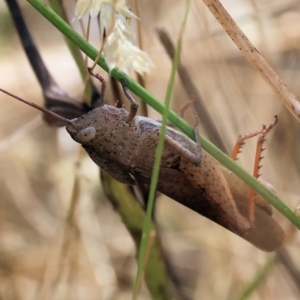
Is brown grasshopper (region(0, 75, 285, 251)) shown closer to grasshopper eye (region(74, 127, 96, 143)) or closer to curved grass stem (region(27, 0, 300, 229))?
grasshopper eye (region(74, 127, 96, 143))

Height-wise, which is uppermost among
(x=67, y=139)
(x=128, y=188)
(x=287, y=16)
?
(x=287, y=16)

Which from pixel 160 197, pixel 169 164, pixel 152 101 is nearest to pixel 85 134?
pixel 169 164

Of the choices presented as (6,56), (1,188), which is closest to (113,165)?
(1,188)

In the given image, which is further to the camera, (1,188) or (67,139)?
(67,139)

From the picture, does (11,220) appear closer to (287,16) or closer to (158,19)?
(158,19)

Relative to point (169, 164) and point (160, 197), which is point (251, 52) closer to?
point (169, 164)

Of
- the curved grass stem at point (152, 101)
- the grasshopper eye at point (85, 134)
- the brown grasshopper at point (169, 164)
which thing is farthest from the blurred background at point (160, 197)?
the curved grass stem at point (152, 101)

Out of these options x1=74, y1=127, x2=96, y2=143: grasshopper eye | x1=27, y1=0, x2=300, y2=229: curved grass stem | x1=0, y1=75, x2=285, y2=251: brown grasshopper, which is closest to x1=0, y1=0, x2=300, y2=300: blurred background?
x1=0, y1=75, x2=285, y2=251: brown grasshopper

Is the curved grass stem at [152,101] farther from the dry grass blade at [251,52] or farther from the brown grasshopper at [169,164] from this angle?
the brown grasshopper at [169,164]
